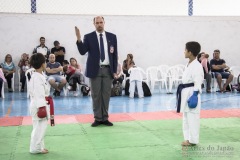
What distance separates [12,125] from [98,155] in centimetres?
255

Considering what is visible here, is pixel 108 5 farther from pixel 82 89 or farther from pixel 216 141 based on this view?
pixel 216 141

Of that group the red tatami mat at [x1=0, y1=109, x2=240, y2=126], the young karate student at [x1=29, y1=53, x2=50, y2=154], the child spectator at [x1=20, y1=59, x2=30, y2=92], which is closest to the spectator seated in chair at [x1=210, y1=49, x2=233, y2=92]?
the red tatami mat at [x1=0, y1=109, x2=240, y2=126]

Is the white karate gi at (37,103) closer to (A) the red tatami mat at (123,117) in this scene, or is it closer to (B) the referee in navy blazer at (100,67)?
(B) the referee in navy blazer at (100,67)

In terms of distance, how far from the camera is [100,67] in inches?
234

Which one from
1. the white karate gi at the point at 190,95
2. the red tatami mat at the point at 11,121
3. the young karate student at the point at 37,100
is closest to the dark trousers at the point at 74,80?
the red tatami mat at the point at 11,121

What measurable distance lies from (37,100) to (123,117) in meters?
2.95

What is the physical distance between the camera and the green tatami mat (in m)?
4.03

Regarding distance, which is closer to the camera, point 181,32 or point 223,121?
point 223,121

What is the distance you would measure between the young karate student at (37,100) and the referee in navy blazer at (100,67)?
1.83 meters

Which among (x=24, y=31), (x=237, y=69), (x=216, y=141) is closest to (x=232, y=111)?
(x=216, y=141)

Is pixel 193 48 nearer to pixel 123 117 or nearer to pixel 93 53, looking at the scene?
pixel 93 53

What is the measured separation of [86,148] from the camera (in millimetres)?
4387

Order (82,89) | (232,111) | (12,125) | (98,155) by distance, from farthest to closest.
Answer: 1. (82,89)
2. (232,111)
3. (12,125)
4. (98,155)

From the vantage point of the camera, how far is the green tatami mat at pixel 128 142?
4031mm
